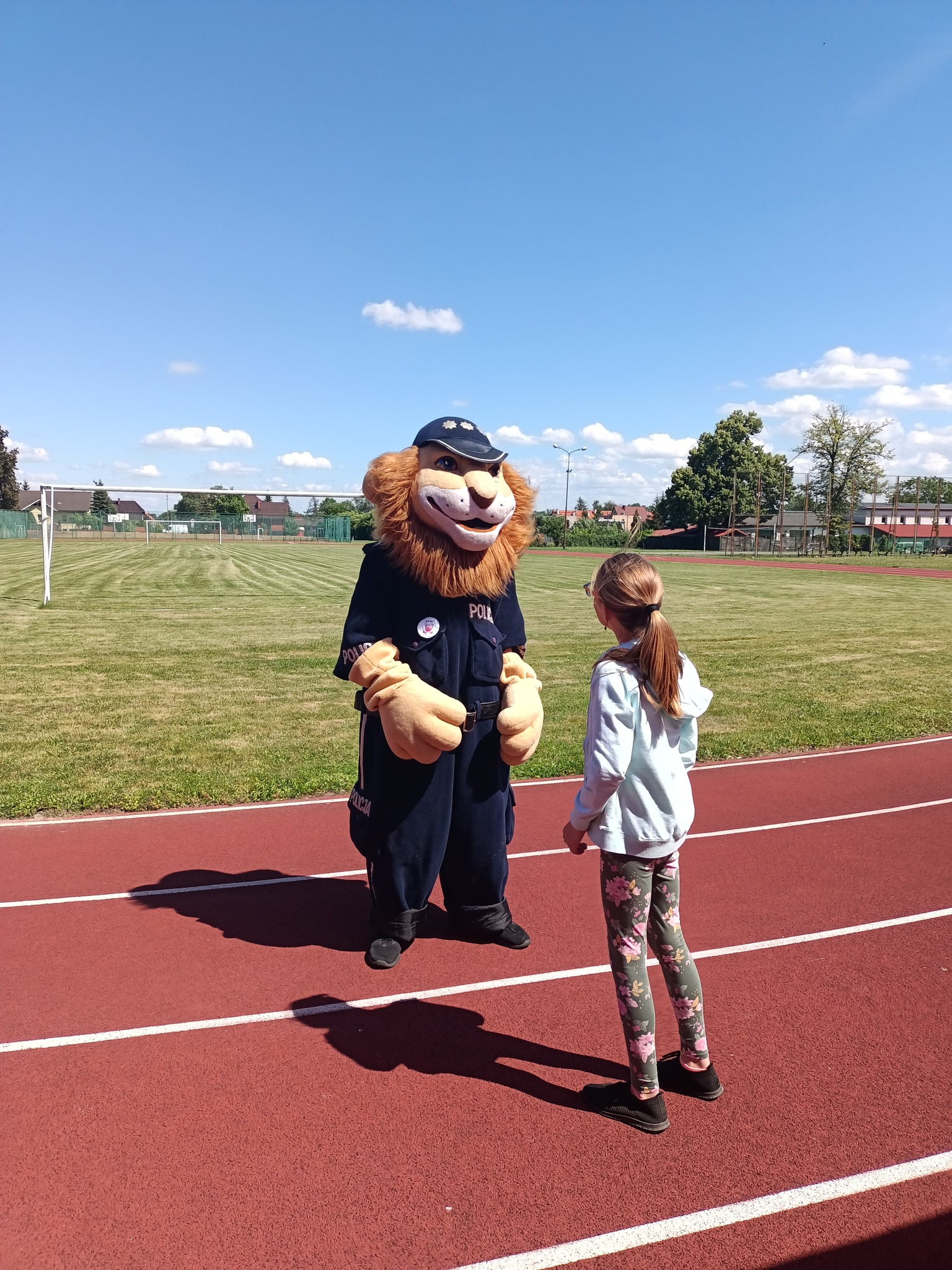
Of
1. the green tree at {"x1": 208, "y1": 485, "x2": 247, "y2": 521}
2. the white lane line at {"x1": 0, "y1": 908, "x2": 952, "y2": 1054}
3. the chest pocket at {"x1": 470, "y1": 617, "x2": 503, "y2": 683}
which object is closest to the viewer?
the white lane line at {"x1": 0, "y1": 908, "x2": 952, "y2": 1054}

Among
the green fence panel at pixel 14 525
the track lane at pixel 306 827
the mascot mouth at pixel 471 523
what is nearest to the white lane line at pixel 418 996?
the track lane at pixel 306 827

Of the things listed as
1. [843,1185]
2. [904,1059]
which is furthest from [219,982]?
[904,1059]

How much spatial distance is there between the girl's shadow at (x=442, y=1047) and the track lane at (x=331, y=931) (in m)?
0.20

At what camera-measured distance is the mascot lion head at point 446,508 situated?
4.09 metres

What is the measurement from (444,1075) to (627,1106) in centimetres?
73

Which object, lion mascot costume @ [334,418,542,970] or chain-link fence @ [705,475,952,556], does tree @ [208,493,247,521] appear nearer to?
chain-link fence @ [705,475,952,556]

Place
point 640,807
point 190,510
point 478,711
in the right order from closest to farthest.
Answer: point 640,807 → point 478,711 → point 190,510

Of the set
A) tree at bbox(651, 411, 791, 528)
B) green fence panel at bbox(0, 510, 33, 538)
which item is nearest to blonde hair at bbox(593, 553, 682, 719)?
green fence panel at bbox(0, 510, 33, 538)

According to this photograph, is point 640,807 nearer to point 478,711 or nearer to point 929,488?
point 478,711

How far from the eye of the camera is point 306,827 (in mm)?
6094

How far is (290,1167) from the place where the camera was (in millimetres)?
2754

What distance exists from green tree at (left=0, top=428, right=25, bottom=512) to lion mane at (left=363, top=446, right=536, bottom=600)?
235 ft

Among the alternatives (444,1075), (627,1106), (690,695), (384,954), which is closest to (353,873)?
(384,954)

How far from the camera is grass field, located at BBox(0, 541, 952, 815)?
7316 mm
